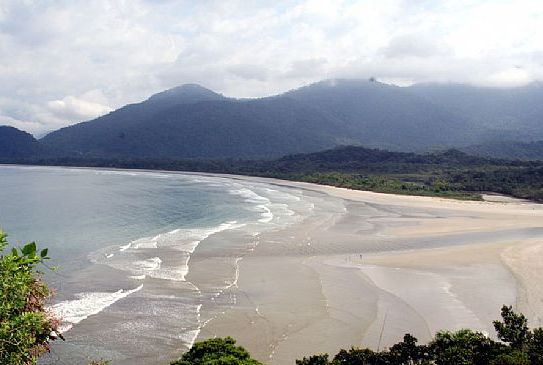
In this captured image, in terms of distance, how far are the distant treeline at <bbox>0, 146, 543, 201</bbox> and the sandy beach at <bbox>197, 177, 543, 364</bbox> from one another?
3877 cm

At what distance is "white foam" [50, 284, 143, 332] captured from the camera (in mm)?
25031

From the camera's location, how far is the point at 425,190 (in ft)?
314

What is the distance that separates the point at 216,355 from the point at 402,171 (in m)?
126

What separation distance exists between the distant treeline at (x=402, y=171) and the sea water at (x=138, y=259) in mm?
34828

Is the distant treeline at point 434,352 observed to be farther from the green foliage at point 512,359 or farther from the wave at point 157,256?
the wave at point 157,256

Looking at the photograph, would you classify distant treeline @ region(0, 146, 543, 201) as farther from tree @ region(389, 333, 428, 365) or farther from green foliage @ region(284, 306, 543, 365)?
tree @ region(389, 333, 428, 365)

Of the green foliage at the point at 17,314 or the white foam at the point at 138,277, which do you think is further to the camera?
the white foam at the point at 138,277

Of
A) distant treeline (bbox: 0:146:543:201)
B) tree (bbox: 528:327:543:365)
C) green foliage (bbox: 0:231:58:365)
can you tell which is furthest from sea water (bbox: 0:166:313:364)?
distant treeline (bbox: 0:146:543:201)

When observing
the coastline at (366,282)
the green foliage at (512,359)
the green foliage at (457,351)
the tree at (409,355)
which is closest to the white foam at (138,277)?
the coastline at (366,282)

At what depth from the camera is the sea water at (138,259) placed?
913 inches

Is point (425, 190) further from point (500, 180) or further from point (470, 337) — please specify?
point (470, 337)

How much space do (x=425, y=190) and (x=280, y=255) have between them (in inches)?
2455

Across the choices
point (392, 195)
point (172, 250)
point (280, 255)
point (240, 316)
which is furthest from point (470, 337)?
point (392, 195)

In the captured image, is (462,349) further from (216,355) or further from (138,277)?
(138,277)
